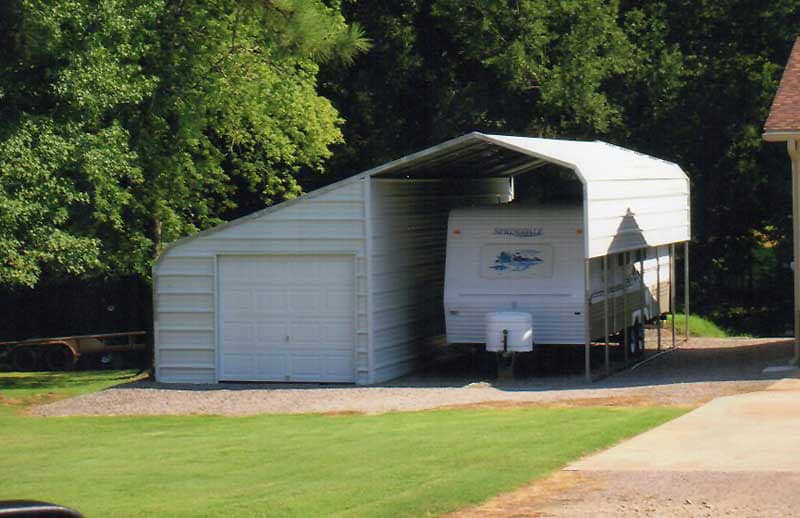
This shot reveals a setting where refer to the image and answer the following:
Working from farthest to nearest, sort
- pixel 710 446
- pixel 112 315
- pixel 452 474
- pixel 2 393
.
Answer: pixel 112 315 < pixel 2 393 < pixel 710 446 < pixel 452 474

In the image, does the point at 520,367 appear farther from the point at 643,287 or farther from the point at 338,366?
the point at 338,366

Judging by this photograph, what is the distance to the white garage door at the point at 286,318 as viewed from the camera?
2258cm

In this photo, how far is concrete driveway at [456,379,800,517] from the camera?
10.1m

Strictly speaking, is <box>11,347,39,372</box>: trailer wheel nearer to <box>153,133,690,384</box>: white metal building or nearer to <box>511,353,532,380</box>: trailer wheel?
<box>153,133,690,384</box>: white metal building

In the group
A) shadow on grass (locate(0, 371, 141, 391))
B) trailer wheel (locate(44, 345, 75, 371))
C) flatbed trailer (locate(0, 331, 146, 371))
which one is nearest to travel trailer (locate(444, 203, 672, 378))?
shadow on grass (locate(0, 371, 141, 391))

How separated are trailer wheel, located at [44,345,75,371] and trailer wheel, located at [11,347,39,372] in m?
0.28

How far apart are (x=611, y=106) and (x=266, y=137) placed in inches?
440

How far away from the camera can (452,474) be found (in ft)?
38.8

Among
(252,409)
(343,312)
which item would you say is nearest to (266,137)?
(343,312)

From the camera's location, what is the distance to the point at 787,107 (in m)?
21.0

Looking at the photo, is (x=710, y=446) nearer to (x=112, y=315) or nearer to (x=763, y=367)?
(x=763, y=367)

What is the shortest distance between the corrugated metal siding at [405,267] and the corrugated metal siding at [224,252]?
29cm

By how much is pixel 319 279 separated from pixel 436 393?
3.30m

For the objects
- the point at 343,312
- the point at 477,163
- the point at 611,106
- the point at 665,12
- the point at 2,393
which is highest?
the point at 665,12
